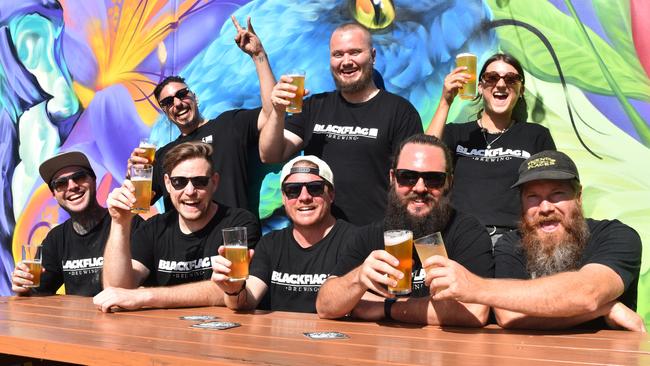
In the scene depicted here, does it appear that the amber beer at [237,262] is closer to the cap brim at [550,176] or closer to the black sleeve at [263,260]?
the black sleeve at [263,260]

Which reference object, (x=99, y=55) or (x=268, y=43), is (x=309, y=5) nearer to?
(x=268, y=43)

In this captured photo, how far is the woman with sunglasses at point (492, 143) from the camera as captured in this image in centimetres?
429

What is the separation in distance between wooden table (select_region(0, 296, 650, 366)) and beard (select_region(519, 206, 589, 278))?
A: 14.7 inches

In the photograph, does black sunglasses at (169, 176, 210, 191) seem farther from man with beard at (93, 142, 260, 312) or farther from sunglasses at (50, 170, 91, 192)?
sunglasses at (50, 170, 91, 192)

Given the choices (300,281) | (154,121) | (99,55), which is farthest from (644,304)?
(99,55)

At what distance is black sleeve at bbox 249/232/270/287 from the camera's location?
4059 mm

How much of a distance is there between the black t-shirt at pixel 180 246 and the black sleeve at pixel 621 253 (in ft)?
6.97

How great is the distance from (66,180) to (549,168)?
3434mm

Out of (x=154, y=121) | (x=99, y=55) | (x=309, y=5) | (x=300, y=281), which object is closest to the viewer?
(x=300, y=281)

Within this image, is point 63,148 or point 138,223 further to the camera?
point 63,148

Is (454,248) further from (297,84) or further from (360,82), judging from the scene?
(360,82)

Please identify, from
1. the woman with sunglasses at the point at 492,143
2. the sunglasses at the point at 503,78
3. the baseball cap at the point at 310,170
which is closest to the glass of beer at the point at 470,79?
the woman with sunglasses at the point at 492,143

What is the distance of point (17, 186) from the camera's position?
752 cm

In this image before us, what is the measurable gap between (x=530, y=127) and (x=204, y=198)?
6.63 feet
